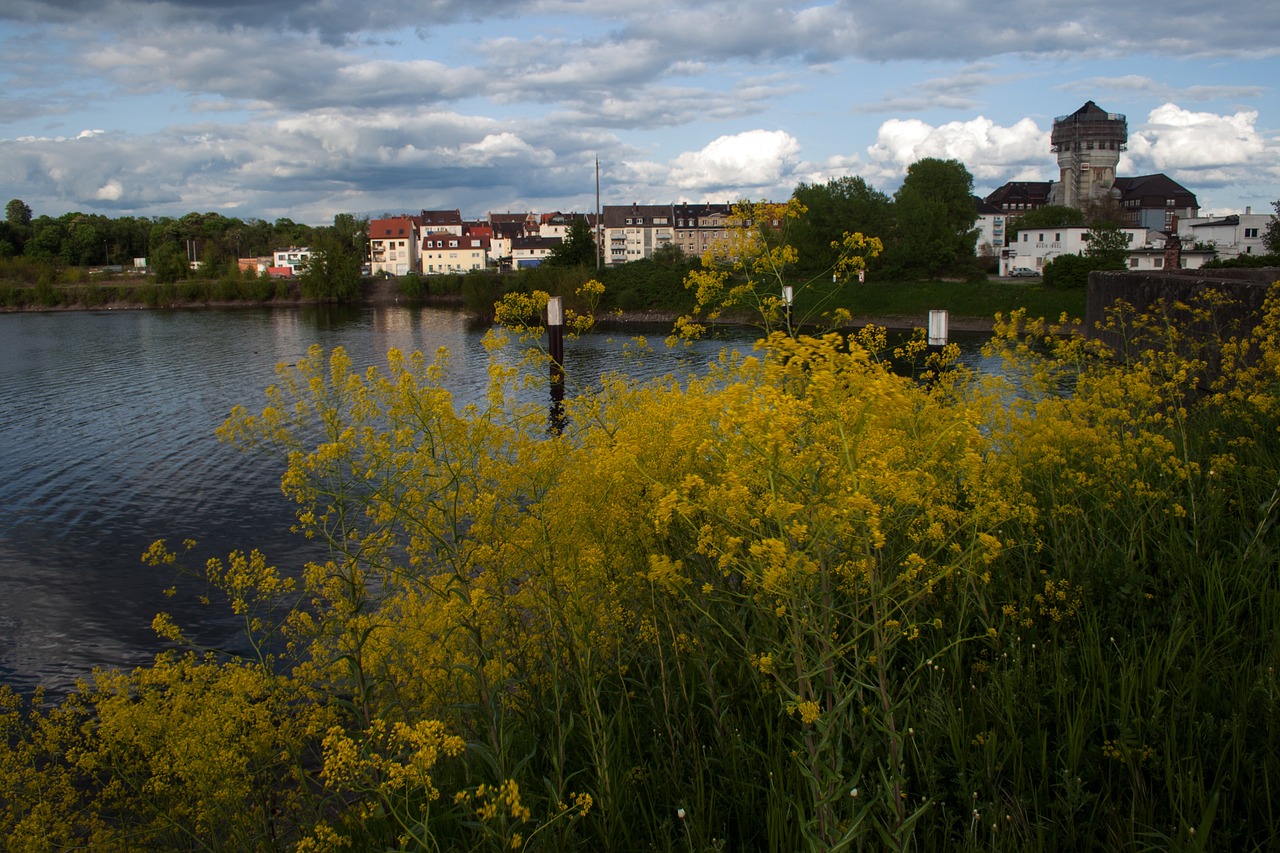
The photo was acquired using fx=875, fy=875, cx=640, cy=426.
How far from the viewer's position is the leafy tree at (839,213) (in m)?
78.1

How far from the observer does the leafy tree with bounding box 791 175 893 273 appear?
7812 cm

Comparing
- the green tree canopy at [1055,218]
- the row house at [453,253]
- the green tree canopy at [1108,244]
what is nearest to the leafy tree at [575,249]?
the green tree canopy at [1108,244]

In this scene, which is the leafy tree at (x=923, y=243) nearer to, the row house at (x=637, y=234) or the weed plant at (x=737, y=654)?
the row house at (x=637, y=234)

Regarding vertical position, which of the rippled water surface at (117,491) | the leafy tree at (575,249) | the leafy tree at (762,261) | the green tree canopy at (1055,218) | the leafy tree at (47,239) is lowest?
the rippled water surface at (117,491)

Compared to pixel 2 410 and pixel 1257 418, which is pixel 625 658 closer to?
pixel 1257 418

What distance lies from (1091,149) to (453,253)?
99.7m

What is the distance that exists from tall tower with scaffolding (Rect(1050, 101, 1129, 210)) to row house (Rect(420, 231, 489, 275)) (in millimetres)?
91520

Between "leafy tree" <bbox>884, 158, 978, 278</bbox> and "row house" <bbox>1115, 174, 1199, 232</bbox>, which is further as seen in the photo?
"row house" <bbox>1115, 174, 1199, 232</bbox>

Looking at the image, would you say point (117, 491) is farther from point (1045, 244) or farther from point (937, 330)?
point (1045, 244)

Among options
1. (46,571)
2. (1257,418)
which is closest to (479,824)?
(1257,418)

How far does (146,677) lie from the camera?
481cm

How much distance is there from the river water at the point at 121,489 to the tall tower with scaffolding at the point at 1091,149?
101330 mm

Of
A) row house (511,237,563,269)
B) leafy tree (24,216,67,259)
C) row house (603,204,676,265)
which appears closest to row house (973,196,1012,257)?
row house (603,204,676,265)

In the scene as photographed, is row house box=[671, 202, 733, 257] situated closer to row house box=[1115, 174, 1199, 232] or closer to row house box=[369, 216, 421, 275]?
row house box=[369, 216, 421, 275]
